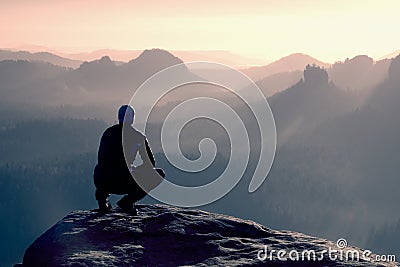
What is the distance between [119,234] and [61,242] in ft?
7.99

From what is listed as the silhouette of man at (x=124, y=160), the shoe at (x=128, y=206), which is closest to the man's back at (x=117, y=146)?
the silhouette of man at (x=124, y=160)

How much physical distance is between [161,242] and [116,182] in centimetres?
370

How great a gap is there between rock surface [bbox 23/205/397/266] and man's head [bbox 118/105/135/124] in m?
4.36

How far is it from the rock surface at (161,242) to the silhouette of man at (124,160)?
4.74ft

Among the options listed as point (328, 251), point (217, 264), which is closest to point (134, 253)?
point (217, 264)

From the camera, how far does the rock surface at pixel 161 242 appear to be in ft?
64.0

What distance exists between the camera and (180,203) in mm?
22406

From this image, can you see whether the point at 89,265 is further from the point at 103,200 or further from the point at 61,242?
the point at 103,200

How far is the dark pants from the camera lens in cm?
2328

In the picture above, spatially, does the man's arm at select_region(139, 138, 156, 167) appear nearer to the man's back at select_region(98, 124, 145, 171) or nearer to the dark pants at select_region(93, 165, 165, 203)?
the man's back at select_region(98, 124, 145, 171)

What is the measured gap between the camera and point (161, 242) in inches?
→ 841

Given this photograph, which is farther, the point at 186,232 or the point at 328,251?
the point at 186,232

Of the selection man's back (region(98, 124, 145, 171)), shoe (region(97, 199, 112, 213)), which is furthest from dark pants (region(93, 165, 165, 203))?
shoe (region(97, 199, 112, 213))

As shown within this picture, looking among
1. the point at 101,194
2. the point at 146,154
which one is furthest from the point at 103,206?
the point at 146,154
